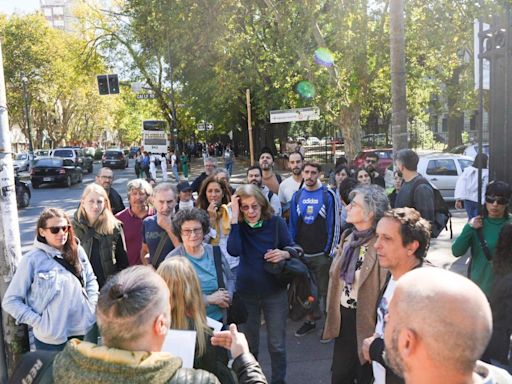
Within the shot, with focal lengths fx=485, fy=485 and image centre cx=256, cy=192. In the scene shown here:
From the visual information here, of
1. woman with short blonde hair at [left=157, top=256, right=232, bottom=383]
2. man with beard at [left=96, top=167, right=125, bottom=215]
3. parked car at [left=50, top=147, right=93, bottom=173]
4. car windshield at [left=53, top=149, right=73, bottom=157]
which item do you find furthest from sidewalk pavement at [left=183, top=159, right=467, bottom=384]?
car windshield at [left=53, top=149, right=73, bottom=157]

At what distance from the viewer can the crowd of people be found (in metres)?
1.40

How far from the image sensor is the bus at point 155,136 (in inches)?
1790

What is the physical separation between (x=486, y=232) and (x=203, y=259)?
2426 mm

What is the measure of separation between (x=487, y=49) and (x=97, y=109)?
5891cm

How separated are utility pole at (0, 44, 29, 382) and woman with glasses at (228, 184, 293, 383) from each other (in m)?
1.64

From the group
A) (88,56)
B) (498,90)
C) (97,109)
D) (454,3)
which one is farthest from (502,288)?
(97,109)

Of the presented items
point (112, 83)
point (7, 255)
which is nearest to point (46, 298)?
point (7, 255)

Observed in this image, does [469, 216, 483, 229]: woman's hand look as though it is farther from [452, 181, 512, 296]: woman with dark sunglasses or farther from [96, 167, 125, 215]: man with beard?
[96, 167, 125, 215]: man with beard

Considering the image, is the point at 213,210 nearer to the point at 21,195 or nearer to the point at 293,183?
the point at 293,183

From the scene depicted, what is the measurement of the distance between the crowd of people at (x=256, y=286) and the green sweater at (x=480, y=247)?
1 cm

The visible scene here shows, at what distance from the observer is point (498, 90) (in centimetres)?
502

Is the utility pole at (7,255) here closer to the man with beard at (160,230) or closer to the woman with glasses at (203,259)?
the man with beard at (160,230)

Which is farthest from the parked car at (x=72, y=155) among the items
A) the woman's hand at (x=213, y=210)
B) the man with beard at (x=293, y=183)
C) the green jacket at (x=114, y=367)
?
the green jacket at (x=114, y=367)

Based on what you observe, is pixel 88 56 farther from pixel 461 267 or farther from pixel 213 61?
pixel 461 267
